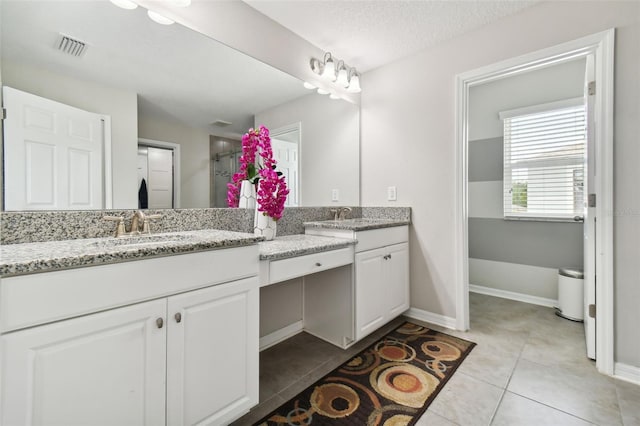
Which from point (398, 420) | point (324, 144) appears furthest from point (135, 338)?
point (324, 144)

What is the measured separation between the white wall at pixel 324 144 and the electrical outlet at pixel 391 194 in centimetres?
29

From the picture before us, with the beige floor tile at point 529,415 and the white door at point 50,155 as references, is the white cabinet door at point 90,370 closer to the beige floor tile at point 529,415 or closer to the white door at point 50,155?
the white door at point 50,155

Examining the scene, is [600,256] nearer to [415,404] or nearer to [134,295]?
[415,404]

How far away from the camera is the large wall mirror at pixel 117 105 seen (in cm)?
111

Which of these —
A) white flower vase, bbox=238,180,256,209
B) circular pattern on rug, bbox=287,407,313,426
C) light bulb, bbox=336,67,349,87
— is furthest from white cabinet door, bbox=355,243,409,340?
light bulb, bbox=336,67,349,87

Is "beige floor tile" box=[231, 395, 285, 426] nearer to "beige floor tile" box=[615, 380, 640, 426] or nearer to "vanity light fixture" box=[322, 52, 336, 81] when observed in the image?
"beige floor tile" box=[615, 380, 640, 426]

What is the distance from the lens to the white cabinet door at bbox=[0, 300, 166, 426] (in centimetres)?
76

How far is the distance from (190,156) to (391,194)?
1.70m

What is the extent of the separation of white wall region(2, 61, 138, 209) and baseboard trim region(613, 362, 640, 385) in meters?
2.78

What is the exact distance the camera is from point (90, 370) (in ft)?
2.83

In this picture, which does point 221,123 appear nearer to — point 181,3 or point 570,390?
point 181,3

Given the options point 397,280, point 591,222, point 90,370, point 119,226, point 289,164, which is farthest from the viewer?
point 397,280

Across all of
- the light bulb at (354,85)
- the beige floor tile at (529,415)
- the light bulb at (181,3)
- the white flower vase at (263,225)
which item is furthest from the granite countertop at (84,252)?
the light bulb at (354,85)

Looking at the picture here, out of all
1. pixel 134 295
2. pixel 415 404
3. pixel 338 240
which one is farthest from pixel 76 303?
pixel 415 404
